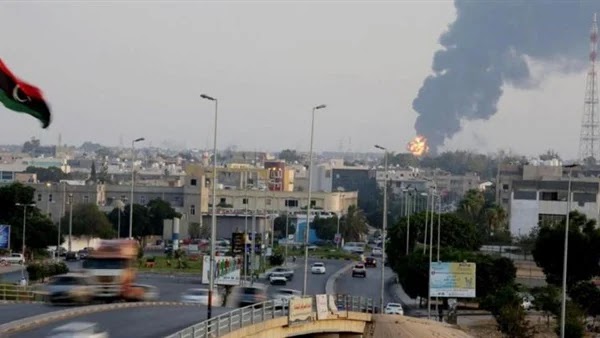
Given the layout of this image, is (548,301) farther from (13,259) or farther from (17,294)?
(13,259)

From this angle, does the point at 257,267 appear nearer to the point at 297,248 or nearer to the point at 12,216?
the point at 12,216

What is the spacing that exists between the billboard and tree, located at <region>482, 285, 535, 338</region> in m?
1.53

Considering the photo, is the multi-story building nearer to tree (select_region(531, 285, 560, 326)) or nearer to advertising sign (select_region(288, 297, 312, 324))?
tree (select_region(531, 285, 560, 326))

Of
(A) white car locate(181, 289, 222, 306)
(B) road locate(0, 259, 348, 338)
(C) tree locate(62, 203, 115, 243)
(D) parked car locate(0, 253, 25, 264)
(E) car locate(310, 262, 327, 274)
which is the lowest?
(E) car locate(310, 262, 327, 274)

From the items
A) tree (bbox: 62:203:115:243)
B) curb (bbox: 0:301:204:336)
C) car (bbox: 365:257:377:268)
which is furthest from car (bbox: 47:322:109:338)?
car (bbox: 365:257:377:268)

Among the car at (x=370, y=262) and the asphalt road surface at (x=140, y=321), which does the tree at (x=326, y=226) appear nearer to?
the car at (x=370, y=262)

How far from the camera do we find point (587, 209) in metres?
136

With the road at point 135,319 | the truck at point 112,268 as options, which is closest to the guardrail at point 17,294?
the truck at point 112,268

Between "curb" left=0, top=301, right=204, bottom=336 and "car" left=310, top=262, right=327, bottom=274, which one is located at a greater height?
"curb" left=0, top=301, right=204, bottom=336

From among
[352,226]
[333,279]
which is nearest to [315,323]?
[333,279]

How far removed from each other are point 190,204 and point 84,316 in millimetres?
112703

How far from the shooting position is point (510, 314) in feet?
220

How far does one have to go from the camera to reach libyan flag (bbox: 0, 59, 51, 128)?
71.7 feet

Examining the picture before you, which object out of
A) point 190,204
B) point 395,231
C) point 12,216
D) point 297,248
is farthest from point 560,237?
point 190,204
